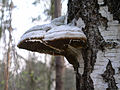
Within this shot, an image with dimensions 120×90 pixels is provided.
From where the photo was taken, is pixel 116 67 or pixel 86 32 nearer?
pixel 116 67

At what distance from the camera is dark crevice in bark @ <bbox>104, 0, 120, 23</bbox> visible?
1.48 m

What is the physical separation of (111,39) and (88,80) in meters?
0.37

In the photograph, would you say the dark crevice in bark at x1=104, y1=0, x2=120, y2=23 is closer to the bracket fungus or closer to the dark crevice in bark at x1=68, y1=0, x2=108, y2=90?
the dark crevice in bark at x1=68, y1=0, x2=108, y2=90

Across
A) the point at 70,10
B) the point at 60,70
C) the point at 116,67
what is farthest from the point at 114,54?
the point at 60,70

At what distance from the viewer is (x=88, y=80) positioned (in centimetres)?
146

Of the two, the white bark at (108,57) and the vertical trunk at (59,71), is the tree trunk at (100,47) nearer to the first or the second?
the white bark at (108,57)

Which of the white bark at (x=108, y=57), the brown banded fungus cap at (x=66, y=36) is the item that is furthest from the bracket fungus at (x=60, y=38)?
the white bark at (x=108, y=57)

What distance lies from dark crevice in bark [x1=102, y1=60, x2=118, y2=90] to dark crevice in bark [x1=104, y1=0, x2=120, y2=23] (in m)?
0.38

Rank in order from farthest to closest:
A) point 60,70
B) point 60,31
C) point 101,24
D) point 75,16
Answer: point 60,70 → point 75,16 → point 101,24 → point 60,31

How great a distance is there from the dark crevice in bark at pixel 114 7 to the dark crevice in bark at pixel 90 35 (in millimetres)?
81

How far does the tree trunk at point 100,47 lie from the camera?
139cm

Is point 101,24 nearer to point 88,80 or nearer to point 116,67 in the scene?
point 116,67

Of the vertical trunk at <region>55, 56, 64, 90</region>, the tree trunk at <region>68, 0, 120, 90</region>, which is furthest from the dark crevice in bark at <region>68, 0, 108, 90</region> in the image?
the vertical trunk at <region>55, 56, 64, 90</region>

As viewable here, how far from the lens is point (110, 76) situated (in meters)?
1.38
